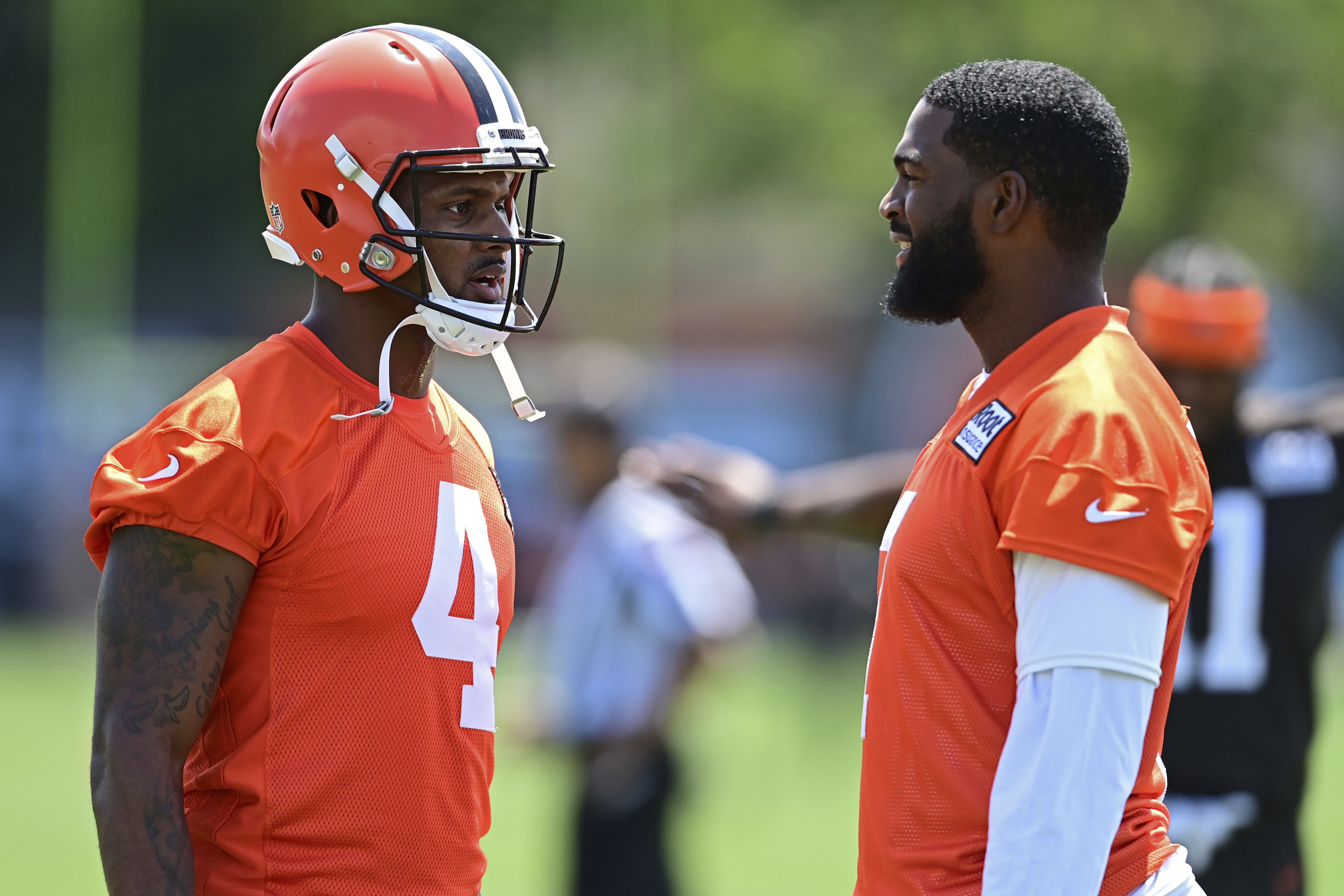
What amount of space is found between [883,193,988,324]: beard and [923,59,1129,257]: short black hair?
0.11m

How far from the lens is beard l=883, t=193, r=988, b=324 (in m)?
2.88

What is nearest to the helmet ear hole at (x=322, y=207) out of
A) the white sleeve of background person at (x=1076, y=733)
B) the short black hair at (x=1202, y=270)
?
the white sleeve of background person at (x=1076, y=733)

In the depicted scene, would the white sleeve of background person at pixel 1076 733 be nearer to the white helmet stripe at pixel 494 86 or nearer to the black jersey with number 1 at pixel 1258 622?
the white helmet stripe at pixel 494 86

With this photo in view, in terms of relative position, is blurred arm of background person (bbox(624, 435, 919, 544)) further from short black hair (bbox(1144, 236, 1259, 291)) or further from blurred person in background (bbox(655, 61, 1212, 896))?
blurred person in background (bbox(655, 61, 1212, 896))

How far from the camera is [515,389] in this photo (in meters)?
3.27

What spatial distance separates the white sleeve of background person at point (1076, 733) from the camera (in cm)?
245

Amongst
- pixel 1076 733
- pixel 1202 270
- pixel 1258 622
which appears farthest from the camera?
pixel 1202 270

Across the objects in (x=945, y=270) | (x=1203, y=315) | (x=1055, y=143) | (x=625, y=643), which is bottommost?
(x=625, y=643)

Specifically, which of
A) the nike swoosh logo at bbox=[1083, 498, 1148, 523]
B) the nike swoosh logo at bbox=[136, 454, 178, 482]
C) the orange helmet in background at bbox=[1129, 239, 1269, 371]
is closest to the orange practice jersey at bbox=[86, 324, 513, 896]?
the nike swoosh logo at bbox=[136, 454, 178, 482]

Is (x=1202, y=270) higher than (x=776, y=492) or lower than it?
higher

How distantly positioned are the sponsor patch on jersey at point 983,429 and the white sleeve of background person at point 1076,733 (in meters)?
0.26

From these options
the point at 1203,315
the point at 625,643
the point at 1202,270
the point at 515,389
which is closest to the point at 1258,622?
the point at 1203,315

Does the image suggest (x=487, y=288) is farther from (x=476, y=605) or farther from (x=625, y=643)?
(x=625, y=643)

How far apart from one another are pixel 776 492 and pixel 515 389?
150 cm
